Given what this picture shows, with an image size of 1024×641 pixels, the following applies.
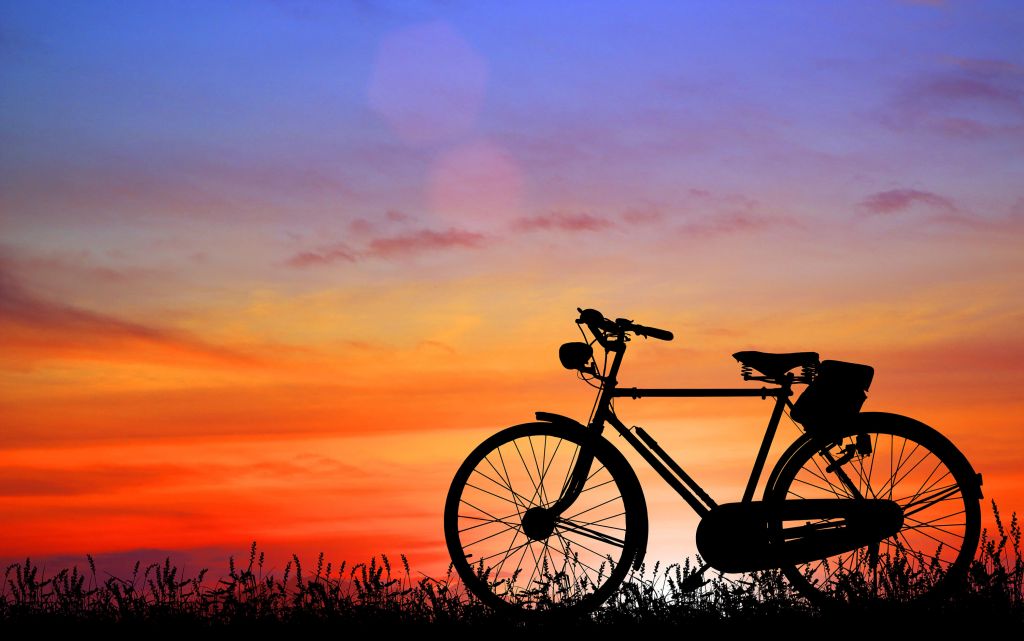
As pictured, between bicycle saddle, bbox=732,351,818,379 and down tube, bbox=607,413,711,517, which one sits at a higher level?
bicycle saddle, bbox=732,351,818,379

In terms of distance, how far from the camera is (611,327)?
7.84 meters

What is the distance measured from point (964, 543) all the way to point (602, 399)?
2.57 m

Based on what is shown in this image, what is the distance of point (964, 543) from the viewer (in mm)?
7609

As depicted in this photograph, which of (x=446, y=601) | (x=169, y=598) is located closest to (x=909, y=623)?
(x=446, y=601)

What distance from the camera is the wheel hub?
7875 mm

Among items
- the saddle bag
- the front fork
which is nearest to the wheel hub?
the front fork

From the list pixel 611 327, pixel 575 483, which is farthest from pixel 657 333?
pixel 575 483

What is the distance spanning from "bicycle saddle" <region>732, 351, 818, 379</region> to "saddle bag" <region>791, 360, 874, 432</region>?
0.11 meters

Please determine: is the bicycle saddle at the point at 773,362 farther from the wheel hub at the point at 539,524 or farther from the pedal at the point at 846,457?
the wheel hub at the point at 539,524

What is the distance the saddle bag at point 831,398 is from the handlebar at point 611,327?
103 centimetres

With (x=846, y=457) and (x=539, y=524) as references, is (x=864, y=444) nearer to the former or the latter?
(x=846, y=457)

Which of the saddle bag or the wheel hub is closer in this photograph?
the saddle bag

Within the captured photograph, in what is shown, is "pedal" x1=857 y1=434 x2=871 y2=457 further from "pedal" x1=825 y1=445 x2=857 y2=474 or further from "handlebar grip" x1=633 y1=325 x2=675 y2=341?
"handlebar grip" x1=633 y1=325 x2=675 y2=341

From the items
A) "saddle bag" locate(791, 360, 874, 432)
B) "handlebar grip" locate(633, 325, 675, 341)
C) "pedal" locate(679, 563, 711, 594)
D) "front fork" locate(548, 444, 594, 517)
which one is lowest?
"pedal" locate(679, 563, 711, 594)
